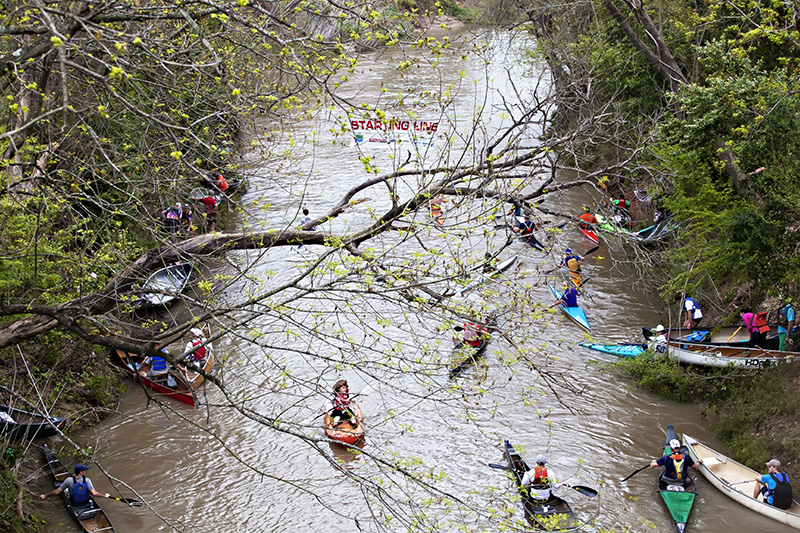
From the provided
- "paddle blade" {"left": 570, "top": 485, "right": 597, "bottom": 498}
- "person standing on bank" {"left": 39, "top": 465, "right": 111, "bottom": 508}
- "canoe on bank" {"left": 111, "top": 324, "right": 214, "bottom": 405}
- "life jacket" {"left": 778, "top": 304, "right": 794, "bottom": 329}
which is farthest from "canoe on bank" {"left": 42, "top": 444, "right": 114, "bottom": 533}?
"life jacket" {"left": 778, "top": 304, "right": 794, "bottom": 329}

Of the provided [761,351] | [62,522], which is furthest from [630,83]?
Answer: [62,522]

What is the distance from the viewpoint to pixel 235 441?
38.6 feet

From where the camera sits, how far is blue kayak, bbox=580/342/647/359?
13.6m

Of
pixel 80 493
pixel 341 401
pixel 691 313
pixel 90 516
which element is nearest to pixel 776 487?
pixel 691 313

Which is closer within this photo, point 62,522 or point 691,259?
point 62,522

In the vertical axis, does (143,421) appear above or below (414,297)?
below

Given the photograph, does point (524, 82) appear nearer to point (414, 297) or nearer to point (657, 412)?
point (657, 412)

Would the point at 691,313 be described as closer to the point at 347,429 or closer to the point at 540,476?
the point at 540,476

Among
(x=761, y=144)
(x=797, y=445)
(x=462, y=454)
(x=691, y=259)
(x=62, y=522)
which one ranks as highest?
(x=761, y=144)

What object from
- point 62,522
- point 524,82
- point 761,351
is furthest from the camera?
point 524,82

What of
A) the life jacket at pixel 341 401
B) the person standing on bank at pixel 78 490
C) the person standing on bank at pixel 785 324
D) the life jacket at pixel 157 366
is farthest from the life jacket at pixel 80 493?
the person standing on bank at pixel 785 324

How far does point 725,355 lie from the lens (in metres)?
12.8

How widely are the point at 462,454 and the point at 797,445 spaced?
17.1ft

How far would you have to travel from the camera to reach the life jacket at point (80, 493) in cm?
978
